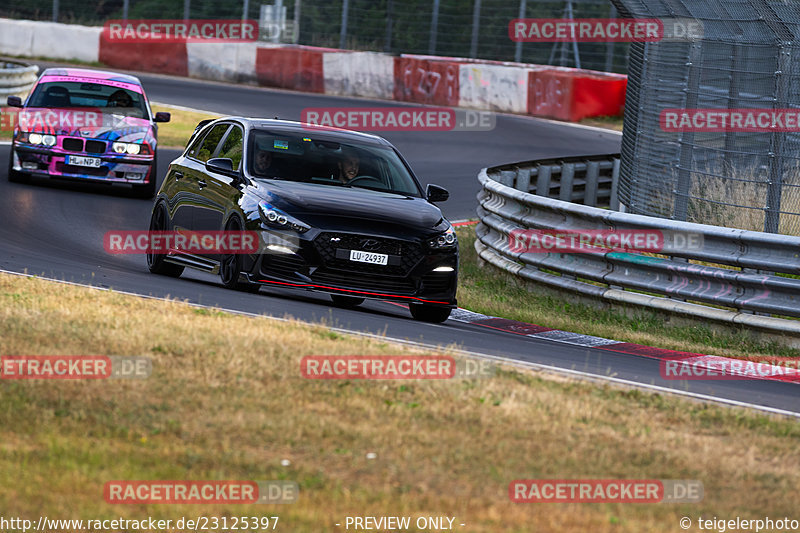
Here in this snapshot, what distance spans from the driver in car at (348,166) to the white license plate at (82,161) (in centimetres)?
686

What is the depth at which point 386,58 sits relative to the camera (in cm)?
3400

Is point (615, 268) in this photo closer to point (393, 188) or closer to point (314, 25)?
point (393, 188)

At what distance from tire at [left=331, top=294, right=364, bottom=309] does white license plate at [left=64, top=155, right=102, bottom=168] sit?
6.68 metres

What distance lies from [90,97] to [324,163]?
26.3ft

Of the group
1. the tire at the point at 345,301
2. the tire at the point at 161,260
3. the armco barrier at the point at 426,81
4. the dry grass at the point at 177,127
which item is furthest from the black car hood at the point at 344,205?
the armco barrier at the point at 426,81

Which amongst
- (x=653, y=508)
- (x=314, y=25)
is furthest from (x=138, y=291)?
(x=314, y=25)

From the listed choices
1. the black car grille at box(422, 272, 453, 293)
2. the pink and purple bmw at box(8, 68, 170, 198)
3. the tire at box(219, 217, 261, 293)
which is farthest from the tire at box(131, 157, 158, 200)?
the black car grille at box(422, 272, 453, 293)

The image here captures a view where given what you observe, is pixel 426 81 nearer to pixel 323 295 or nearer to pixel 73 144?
pixel 73 144

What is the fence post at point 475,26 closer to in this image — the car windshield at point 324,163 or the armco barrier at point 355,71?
the armco barrier at point 355,71

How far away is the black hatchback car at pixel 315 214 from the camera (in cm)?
1035

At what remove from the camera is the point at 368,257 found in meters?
10.4

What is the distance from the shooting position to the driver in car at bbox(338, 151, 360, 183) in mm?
11467

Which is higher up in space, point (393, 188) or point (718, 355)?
point (393, 188)

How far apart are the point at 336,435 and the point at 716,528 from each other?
1.87 m
